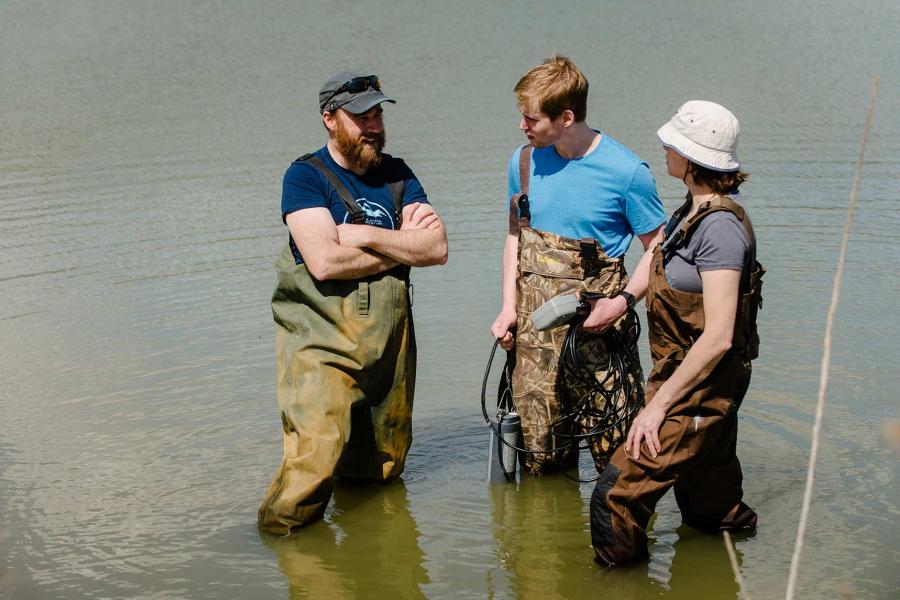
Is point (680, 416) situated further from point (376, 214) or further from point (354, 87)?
point (354, 87)

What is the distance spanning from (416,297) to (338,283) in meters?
4.17

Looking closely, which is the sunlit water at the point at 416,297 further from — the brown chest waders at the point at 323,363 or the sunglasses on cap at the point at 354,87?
the sunglasses on cap at the point at 354,87

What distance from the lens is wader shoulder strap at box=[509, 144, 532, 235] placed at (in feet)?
16.8

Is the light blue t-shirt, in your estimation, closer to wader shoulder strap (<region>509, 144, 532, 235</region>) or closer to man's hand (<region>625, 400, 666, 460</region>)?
wader shoulder strap (<region>509, 144, 532, 235</region>)

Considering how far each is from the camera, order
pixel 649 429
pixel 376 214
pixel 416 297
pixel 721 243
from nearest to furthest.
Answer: pixel 721 243
pixel 649 429
pixel 376 214
pixel 416 297

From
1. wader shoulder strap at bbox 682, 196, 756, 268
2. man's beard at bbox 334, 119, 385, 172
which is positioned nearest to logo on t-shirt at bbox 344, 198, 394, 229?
man's beard at bbox 334, 119, 385, 172

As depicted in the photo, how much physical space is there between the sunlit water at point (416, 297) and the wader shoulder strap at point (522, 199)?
137 cm

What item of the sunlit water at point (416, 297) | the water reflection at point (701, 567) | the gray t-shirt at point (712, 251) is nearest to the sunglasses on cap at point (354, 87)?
the gray t-shirt at point (712, 251)

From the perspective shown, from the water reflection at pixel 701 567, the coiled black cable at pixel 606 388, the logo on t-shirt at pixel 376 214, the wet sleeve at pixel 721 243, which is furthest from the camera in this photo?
the coiled black cable at pixel 606 388

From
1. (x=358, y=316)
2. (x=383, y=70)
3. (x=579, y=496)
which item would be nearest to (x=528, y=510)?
(x=579, y=496)

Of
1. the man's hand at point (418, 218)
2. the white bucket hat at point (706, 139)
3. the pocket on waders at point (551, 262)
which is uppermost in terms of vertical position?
the white bucket hat at point (706, 139)

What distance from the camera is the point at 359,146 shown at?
4969mm

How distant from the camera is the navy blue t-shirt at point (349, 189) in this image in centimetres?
489

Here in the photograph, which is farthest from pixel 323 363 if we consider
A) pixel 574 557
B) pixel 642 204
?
pixel 642 204
